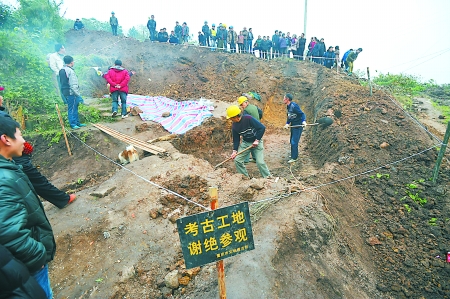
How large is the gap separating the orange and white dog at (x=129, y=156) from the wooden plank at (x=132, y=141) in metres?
0.28

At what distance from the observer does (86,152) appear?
21.4 feet

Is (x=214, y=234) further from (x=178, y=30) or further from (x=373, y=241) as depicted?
(x=178, y=30)

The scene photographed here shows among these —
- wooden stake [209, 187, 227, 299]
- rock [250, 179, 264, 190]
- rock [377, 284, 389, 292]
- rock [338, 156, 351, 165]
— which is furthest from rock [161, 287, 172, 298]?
rock [338, 156, 351, 165]

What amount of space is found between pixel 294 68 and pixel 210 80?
15.9ft

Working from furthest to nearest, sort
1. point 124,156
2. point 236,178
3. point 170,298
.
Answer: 1. point 124,156
2. point 236,178
3. point 170,298

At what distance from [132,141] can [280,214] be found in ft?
14.4

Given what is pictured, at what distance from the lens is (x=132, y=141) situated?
6.66 meters

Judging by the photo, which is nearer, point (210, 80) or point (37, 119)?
point (37, 119)

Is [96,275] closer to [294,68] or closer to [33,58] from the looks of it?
[33,58]

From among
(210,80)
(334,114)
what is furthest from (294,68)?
(334,114)

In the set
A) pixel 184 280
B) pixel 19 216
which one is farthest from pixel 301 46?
pixel 19 216

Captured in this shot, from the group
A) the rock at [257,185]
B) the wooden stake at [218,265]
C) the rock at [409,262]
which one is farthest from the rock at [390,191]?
the wooden stake at [218,265]

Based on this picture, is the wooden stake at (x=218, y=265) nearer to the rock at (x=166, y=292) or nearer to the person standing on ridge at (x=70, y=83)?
the rock at (x=166, y=292)

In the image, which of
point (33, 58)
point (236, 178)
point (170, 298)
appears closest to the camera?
point (170, 298)
